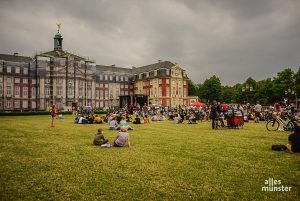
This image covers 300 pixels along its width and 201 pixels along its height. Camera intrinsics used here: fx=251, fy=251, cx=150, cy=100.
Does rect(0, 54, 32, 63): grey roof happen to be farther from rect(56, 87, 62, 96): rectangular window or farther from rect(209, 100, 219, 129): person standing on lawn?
rect(209, 100, 219, 129): person standing on lawn

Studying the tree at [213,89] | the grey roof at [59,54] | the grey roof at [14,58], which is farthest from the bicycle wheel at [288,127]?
the tree at [213,89]

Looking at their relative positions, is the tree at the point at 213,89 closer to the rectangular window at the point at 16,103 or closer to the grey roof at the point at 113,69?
the grey roof at the point at 113,69

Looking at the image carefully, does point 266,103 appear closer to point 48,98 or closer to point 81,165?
point 48,98

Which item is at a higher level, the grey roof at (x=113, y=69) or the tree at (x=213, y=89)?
the grey roof at (x=113, y=69)

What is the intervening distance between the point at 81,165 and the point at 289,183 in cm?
588

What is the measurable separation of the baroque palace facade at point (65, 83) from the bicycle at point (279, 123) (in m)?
41.7

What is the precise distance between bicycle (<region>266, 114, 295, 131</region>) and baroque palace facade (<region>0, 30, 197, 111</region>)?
41665 mm

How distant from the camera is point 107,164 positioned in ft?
26.6

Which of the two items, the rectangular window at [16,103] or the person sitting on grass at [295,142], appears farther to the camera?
the rectangular window at [16,103]

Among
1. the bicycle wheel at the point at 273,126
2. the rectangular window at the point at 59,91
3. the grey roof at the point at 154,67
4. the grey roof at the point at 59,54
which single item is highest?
the grey roof at the point at 59,54

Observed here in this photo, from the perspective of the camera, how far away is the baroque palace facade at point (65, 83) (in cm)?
6875

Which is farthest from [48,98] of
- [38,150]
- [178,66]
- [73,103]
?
[38,150]

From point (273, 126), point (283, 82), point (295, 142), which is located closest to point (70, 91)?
point (273, 126)

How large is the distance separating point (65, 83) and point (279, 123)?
63.3 m
